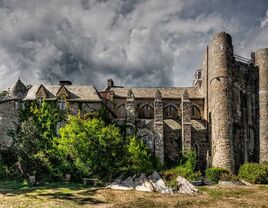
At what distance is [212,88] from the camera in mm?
43156

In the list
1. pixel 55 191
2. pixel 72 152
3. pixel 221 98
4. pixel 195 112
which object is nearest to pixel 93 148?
pixel 72 152

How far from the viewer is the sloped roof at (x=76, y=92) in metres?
39.9

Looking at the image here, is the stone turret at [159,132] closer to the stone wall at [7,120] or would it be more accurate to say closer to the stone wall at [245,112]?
the stone wall at [245,112]

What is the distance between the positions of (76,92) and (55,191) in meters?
16.1

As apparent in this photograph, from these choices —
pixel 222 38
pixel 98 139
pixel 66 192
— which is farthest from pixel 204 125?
pixel 66 192

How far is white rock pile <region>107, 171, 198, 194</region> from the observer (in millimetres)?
29500

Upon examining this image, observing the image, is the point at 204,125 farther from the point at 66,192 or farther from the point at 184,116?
the point at 66,192

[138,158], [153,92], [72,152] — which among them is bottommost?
[138,158]

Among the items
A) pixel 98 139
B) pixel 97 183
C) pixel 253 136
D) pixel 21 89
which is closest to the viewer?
pixel 97 183

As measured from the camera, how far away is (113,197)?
26188 mm

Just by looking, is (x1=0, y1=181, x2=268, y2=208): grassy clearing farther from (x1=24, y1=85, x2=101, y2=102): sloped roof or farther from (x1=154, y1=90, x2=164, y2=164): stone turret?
(x1=24, y1=85, x2=101, y2=102): sloped roof

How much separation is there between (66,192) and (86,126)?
8.96 metres

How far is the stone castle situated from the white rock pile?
8.65m

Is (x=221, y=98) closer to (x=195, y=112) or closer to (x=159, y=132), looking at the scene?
(x=195, y=112)
